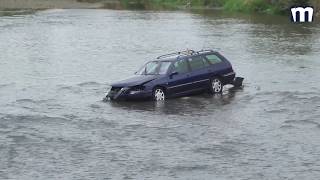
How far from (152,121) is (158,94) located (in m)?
3.44

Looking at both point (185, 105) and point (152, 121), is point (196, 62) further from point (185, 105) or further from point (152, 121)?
point (152, 121)

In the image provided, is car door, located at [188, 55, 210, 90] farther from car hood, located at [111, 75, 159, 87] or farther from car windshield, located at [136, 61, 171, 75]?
car hood, located at [111, 75, 159, 87]

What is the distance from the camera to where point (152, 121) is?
2097 cm

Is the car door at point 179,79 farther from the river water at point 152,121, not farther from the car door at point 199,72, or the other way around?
the river water at point 152,121

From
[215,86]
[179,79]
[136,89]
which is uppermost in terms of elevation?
[179,79]

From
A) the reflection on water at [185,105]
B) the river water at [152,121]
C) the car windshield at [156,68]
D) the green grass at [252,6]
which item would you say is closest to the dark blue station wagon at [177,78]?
the car windshield at [156,68]

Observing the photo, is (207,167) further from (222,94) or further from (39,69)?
(39,69)

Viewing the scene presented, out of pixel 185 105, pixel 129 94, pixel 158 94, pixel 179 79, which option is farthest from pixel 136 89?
pixel 185 105

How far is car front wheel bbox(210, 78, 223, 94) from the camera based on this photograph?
25641 mm

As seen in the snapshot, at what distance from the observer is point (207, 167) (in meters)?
15.4

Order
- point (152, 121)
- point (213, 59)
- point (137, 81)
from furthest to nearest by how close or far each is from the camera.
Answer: point (213, 59) → point (137, 81) → point (152, 121)

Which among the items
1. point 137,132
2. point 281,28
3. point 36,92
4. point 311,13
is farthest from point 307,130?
point 311,13

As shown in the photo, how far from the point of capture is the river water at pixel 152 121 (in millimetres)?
15578

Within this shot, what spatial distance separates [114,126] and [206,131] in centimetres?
292
